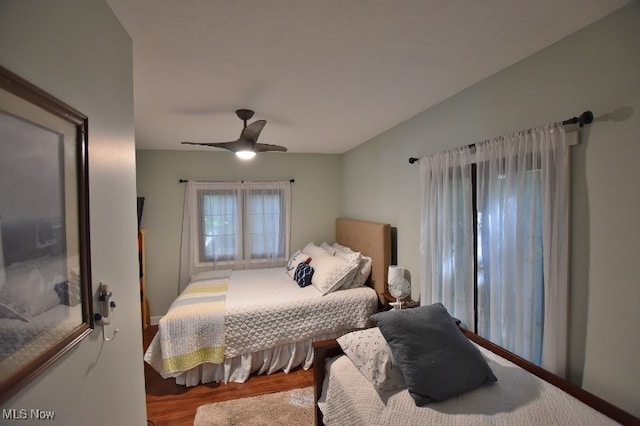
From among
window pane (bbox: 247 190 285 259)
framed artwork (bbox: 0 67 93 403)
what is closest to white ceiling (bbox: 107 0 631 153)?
framed artwork (bbox: 0 67 93 403)

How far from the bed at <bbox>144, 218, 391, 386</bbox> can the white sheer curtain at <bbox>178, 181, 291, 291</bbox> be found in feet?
2.45

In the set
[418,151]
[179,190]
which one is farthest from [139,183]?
[418,151]

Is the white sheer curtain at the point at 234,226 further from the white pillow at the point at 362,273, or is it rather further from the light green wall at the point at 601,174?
the light green wall at the point at 601,174

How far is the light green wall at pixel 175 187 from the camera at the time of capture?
13.1 ft

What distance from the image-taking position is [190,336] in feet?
8.44

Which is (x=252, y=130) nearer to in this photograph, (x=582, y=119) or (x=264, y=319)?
(x=264, y=319)

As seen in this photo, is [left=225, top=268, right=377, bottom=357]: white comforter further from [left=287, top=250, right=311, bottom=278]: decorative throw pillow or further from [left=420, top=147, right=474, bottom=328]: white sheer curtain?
[left=420, top=147, right=474, bottom=328]: white sheer curtain

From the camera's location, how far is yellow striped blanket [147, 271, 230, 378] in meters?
2.50

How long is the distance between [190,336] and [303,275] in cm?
132

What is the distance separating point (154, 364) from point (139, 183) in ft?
8.02

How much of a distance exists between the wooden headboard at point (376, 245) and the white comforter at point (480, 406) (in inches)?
58.0

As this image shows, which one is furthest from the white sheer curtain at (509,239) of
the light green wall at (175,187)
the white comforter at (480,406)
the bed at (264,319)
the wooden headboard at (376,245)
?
the light green wall at (175,187)

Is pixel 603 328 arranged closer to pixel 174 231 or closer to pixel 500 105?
pixel 500 105

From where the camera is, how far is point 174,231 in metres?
4.07
